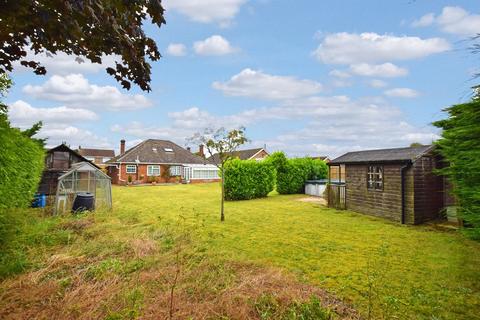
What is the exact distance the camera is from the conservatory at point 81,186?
44.4 ft

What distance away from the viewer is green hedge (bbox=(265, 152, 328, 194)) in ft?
79.6

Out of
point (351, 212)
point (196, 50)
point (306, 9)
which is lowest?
point (351, 212)

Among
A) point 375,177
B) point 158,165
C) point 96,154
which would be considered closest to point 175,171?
point 158,165

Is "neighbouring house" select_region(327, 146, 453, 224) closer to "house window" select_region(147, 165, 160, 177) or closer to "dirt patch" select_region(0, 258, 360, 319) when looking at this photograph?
"dirt patch" select_region(0, 258, 360, 319)

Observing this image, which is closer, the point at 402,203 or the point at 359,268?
the point at 359,268

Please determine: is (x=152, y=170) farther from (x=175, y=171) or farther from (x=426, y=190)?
(x=426, y=190)

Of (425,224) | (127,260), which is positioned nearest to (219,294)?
(127,260)

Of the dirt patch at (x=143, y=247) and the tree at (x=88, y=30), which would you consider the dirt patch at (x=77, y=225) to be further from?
the tree at (x=88, y=30)

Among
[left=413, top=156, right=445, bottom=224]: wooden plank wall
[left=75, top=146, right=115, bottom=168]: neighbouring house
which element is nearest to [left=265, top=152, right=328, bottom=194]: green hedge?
[left=413, top=156, right=445, bottom=224]: wooden plank wall

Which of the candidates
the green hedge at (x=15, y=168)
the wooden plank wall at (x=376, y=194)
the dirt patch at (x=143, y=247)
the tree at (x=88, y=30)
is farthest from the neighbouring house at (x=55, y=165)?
the wooden plank wall at (x=376, y=194)

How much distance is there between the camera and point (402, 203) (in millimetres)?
12602

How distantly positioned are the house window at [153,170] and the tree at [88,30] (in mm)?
37348

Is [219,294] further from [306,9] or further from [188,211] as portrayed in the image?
[188,211]

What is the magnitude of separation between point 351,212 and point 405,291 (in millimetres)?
10628
